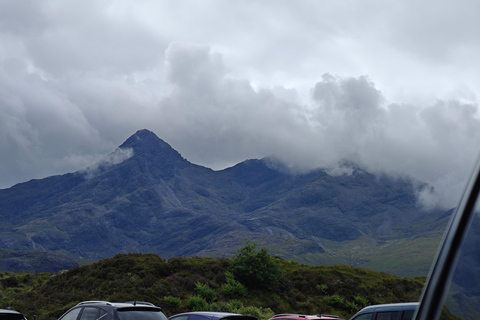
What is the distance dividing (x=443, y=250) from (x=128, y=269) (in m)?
44.3

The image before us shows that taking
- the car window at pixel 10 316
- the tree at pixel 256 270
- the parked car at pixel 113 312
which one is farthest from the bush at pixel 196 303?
the parked car at pixel 113 312

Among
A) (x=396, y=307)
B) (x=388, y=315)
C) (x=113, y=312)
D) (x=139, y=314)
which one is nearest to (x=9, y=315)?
(x=113, y=312)

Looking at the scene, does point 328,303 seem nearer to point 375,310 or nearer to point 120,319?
point 375,310

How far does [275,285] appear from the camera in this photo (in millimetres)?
41375

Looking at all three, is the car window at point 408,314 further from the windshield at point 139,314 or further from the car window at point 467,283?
the car window at point 467,283

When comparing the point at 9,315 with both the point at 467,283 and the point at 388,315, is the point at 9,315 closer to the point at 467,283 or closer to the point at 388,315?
the point at 388,315

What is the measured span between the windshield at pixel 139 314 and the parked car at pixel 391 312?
6.22m

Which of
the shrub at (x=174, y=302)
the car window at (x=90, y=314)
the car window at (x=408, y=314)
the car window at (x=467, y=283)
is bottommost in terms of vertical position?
the shrub at (x=174, y=302)

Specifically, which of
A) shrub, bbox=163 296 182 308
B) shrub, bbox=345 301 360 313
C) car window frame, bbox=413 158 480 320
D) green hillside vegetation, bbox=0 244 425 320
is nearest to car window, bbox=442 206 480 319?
car window frame, bbox=413 158 480 320

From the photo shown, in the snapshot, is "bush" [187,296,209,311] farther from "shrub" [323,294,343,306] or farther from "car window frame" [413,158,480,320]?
"car window frame" [413,158,480,320]

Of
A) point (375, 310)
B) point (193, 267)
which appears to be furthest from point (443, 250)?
point (193, 267)

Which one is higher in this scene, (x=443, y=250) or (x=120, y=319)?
(x=443, y=250)

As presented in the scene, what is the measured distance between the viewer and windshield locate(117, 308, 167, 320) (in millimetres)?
11906

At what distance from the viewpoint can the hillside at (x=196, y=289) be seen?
35062 millimetres
